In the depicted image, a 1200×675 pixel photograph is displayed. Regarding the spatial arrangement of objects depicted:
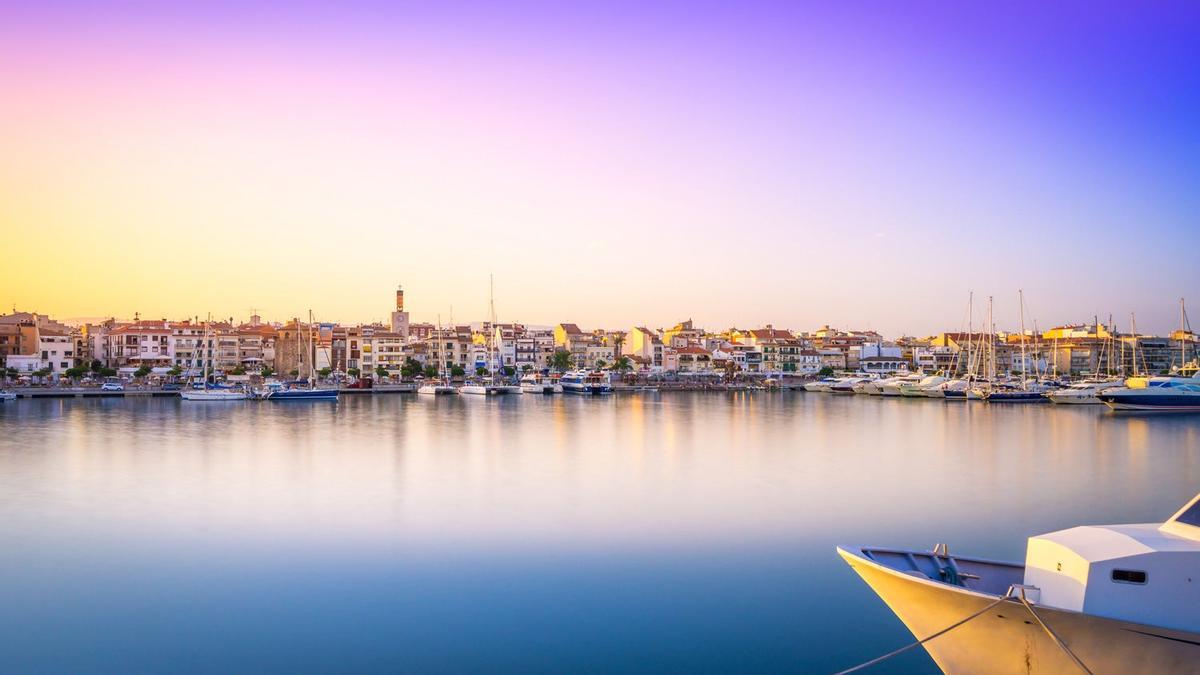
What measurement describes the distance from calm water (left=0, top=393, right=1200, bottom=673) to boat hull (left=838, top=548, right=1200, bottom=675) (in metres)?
1.19

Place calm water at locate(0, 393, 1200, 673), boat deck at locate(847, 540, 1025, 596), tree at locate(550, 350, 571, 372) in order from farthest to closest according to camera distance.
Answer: tree at locate(550, 350, 571, 372)
calm water at locate(0, 393, 1200, 673)
boat deck at locate(847, 540, 1025, 596)

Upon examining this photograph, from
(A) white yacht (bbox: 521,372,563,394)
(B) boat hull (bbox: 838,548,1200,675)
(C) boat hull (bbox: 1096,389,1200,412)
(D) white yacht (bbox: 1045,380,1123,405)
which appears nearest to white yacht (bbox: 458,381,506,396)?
(A) white yacht (bbox: 521,372,563,394)

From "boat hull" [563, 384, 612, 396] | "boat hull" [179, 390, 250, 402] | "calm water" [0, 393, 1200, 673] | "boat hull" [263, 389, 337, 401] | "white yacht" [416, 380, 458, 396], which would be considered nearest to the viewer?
"calm water" [0, 393, 1200, 673]

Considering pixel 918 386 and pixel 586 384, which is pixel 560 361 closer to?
pixel 586 384

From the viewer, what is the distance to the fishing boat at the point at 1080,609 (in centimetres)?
516

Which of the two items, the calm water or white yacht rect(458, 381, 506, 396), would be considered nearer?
the calm water

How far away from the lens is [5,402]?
128ft

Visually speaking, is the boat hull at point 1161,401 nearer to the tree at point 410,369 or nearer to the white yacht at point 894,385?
the white yacht at point 894,385

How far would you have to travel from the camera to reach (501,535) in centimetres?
1183

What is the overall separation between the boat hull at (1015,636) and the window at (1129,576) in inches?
10.2

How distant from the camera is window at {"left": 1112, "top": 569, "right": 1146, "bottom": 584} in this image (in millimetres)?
5238

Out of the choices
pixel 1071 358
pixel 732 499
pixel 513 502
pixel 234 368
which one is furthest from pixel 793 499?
pixel 1071 358

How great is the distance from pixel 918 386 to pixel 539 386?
74.0 feet

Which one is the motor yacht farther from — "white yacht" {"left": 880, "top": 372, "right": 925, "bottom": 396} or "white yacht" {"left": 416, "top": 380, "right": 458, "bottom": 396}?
"white yacht" {"left": 416, "top": 380, "right": 458, "bottom": 396}
